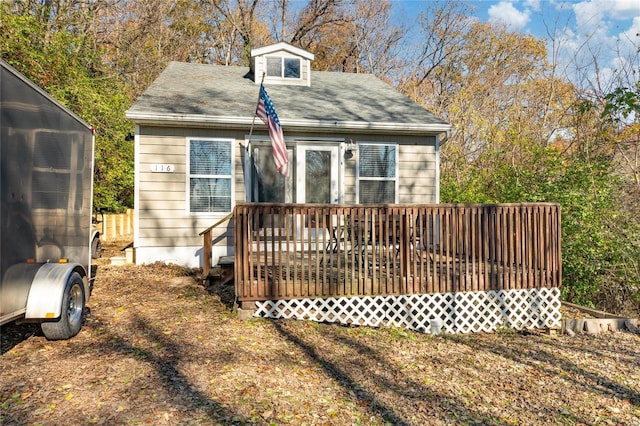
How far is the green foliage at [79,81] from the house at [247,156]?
322cm

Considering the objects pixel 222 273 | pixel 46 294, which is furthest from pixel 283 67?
pixel 46 294

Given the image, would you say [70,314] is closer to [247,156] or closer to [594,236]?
[247,156]

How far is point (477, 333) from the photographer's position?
18.1 ft

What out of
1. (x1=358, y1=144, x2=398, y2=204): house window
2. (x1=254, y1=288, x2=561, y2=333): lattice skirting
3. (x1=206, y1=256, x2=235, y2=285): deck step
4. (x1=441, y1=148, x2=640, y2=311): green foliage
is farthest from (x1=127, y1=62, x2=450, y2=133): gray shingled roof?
(x1=254, y1=288, x2=561, y2=333): lattice skirting

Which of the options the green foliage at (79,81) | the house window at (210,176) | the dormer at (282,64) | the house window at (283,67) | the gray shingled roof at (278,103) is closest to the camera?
the gray shingled roof at (278,103)

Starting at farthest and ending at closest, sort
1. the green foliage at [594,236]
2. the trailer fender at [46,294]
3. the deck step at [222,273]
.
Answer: the green foliage at [594,236] < the deck step at [222,273] < the trailer fender at [46,294]

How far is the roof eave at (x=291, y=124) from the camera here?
23.9 ft

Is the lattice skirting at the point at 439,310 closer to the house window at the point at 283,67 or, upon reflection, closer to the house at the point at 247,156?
the house at the point at 247,156

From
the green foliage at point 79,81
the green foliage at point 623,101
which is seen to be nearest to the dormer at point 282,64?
the green foliage at point 79,81

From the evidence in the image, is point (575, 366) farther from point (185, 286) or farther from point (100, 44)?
point (100, 44)

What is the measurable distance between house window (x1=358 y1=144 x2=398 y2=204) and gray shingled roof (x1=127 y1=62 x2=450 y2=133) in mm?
552

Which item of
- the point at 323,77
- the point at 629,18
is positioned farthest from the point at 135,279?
the point at 629,18

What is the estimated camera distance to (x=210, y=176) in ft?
25.8

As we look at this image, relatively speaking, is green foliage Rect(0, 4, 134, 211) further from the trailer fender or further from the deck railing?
the deck railing
